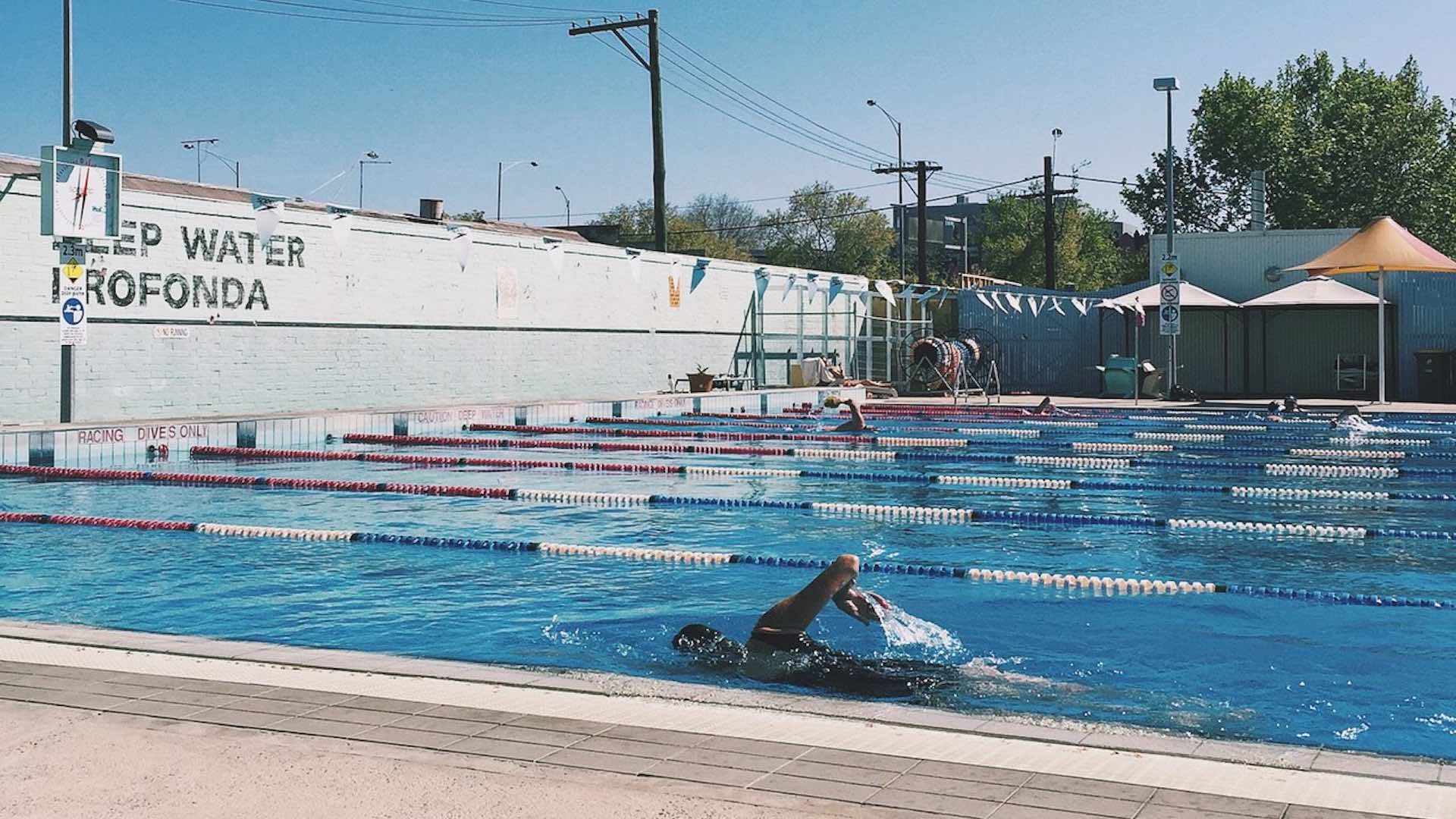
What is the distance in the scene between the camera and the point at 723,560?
29.6 ft

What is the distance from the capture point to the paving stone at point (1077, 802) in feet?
10.8

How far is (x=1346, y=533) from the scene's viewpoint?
10195mm

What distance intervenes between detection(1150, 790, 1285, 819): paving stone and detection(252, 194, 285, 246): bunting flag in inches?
709

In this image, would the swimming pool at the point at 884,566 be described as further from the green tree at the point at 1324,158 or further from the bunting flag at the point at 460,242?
the green tree at the point at 1324,158

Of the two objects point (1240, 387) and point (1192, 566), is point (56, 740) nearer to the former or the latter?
point (1192, 566)

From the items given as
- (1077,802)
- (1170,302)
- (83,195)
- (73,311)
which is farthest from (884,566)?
(1170,302)

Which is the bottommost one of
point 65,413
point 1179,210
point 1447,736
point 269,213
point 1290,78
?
point 1447,736

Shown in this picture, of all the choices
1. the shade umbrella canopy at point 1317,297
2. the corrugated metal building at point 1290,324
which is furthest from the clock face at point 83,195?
the corrugated metal building at point 1290,324

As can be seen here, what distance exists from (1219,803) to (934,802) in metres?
0.69

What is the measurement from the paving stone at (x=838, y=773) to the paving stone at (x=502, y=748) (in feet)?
2.23

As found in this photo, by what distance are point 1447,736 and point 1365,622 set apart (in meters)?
2.10

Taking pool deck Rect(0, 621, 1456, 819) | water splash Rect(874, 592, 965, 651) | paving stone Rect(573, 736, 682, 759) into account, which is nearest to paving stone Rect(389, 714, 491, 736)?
pool deck Rect(0, 621, 1456, 819)

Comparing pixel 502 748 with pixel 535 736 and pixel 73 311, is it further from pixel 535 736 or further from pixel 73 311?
pixel 73 311

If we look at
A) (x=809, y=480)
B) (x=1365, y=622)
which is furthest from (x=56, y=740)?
(x=809, y=480)
